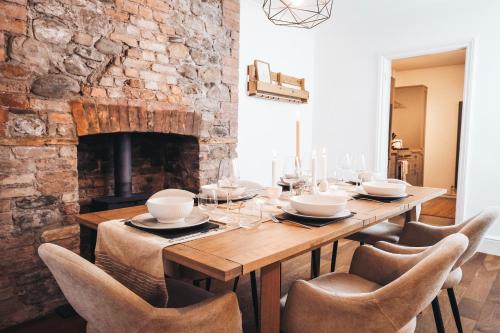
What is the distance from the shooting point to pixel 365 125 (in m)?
4.22

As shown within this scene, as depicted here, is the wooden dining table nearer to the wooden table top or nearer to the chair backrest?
the wooden table top

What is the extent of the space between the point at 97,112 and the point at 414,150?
5435 mm

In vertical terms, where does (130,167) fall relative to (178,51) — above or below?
below

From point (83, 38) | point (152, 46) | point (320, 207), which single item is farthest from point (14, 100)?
A: point (320, 207)

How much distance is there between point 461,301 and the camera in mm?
2357

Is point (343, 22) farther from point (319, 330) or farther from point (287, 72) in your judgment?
point (319, 330)

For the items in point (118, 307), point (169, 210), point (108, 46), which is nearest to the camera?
point (118, 307)

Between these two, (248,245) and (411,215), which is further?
(411,215)

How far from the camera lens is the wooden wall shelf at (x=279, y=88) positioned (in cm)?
370

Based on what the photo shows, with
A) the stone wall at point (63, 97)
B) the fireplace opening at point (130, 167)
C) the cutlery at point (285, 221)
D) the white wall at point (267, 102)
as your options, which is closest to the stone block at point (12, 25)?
the stone wall at point (63, 97)

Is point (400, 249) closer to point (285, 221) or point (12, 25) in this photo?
point (285, 221)

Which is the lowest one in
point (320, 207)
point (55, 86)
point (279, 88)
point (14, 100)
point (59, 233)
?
point (59, 233)

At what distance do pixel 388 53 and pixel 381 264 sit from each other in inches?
122

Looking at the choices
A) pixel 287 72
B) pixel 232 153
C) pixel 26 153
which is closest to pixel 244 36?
pixel 287 72
